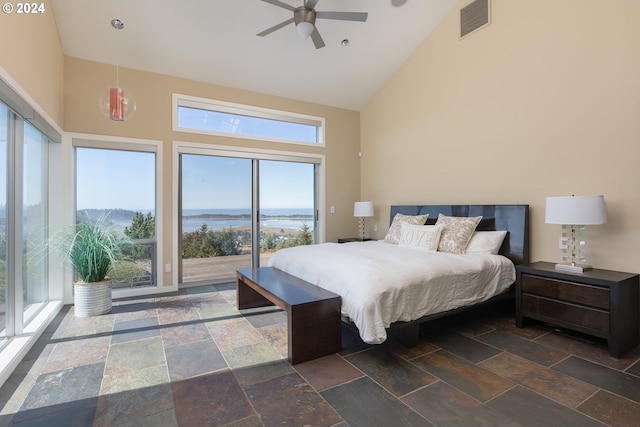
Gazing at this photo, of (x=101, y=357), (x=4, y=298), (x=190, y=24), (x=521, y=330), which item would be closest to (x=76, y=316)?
(x=4, y=298)

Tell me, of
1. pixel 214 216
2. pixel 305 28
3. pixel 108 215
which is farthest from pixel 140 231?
pixel 305 28

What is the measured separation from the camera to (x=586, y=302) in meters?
2.57

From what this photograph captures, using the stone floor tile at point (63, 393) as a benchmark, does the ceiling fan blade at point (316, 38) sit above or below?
above

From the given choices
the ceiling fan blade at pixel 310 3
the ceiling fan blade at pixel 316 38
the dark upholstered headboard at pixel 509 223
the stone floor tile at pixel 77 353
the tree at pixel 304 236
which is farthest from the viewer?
the tree at pixel 304 236

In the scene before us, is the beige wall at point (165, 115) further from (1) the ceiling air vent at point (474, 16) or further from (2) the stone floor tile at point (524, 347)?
(2) the stone floor tile at point (524, 347)

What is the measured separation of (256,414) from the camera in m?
1.76

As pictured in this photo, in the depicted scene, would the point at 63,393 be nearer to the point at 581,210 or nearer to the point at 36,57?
the point at 36,57

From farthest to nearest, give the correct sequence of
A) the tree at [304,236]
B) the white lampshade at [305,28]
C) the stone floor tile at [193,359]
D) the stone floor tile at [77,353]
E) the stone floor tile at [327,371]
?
the tree at [304,236] → the white lampshade at [305,28] → the stone floor tile at [77,353] → the stone floor tile at [193,359] → the stone floor tile at [327,371]

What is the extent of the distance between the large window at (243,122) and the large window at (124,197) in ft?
2.31

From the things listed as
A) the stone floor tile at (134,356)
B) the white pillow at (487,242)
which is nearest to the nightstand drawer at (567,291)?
the white pillow at (487,242)

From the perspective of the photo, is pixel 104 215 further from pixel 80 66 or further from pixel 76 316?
pixel 80 66

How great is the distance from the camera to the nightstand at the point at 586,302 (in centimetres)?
242

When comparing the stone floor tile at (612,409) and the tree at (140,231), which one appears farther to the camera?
the tree at (140,231)

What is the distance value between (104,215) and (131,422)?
10.2 ft
